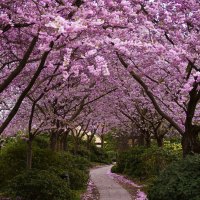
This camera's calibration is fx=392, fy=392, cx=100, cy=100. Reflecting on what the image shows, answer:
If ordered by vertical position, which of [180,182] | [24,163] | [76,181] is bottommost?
[76,181]

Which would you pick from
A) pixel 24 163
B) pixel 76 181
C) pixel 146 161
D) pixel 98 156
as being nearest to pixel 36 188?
pixel 24 163

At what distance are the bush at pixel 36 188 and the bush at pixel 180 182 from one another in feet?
9.53

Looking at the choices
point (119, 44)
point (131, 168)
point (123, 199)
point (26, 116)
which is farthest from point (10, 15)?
point (131, 168)

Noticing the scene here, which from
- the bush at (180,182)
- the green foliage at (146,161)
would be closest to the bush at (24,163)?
the green foliage at (146,161)

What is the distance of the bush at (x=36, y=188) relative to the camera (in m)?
10.1

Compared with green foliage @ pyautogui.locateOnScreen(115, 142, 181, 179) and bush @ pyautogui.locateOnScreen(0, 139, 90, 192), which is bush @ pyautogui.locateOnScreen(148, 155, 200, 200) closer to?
bush @ pyautogui.locateOnScreen(0, 139, 90, 192)

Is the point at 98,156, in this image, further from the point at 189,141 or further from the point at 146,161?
the point at 189,141

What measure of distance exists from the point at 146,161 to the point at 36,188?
8.36 meters

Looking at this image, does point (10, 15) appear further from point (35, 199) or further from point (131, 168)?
point (131, 168)

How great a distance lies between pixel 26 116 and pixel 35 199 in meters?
6.47

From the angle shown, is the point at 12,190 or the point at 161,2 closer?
the point at 161,2

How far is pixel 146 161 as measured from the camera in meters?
17.6

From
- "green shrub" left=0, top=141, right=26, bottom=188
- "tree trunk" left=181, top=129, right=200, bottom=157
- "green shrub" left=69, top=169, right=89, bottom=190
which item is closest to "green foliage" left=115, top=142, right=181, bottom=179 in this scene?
"green shrub" left=69, top=169, right=89, bottom=190

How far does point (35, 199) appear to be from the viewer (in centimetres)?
A: 1019
